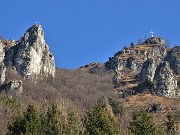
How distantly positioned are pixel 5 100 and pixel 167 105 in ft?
252

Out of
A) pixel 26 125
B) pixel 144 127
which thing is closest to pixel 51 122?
pixel 26 125

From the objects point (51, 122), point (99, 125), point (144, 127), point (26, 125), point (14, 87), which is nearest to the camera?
point (99, 125)

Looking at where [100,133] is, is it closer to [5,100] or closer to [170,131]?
[170,131]

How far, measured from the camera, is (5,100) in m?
134

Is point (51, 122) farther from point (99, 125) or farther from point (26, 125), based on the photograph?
point (99, 125)

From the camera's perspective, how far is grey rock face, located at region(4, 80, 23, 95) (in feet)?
624

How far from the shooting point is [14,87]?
19362cm

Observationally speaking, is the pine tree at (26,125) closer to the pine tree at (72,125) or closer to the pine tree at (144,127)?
the pine tree at (72,125)

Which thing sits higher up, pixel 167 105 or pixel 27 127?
pixel 167 105

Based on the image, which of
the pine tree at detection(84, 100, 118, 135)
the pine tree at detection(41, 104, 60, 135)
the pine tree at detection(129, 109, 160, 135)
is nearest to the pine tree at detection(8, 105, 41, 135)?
the pine tree at detection(41, 104, 60, 135)

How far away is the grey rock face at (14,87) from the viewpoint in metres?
190

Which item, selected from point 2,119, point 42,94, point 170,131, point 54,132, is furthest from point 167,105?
point 54,132

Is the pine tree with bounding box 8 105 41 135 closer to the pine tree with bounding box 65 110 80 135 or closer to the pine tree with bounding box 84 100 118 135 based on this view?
the pine tree with bounding box 65 110 80 135

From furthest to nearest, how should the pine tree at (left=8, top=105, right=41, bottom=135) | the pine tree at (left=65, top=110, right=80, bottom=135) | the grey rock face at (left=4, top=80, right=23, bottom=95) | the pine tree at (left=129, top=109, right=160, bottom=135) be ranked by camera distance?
the grey rock face at (left=4, top=80, right=23, bottom=95) < the pine tree at (left=129, top=109, right=160, bottom=135) < the pine tree at (left=65, top=110, right=80, bottom=135) < the pine tree at (left=8, top=105, right=41, bottom=135)
